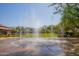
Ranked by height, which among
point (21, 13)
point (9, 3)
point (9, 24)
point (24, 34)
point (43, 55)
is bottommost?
point (43, 55)

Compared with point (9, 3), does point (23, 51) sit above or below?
below

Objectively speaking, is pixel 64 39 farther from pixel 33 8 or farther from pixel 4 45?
pixel 4 45

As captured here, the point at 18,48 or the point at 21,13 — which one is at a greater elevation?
the point at 21,13

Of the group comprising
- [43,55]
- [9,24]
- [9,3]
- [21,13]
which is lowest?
[43,55]

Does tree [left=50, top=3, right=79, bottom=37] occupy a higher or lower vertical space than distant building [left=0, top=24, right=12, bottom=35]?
higher

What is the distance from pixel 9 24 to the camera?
1.46 m

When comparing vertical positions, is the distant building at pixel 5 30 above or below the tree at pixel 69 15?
below

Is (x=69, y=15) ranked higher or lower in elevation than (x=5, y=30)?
higher

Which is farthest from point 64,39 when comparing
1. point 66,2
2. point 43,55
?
point 66,2

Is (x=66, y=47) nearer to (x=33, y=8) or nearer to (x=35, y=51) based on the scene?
(x=35, y=51)

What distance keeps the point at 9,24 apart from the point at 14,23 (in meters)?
0.05

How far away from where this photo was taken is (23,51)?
1.46m

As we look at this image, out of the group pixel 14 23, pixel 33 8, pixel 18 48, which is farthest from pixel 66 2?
pixel 18 48

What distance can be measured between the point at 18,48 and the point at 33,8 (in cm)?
43
